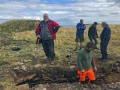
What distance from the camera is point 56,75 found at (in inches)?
639

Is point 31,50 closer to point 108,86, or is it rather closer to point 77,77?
point 77,77

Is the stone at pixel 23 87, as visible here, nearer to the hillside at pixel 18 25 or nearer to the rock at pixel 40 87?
the rock at pixel 40 87

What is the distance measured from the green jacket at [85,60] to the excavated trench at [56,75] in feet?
7.10

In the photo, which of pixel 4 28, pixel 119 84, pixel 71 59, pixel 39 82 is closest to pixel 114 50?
pixel 71 59

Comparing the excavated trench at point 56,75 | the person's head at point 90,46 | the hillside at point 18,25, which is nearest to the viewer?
the person's head at point 90,46

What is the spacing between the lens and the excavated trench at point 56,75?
15828mm

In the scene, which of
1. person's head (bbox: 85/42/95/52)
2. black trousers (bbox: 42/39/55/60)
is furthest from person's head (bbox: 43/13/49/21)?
person's head (bbox: 85/42/95/52)

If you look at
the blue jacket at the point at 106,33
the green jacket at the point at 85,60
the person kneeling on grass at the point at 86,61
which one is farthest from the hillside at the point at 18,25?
the green jacket at the point at 85,60

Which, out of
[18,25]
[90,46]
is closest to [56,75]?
[90,46]

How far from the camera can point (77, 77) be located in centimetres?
1625

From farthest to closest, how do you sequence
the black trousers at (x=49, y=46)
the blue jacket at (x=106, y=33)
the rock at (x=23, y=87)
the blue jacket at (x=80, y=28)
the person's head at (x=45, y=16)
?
the blue jacket at (x=80, y=28), the blue jacket at (x=106, y=33), the black trousers at (x=49, y=46), the person's head at (x=45, y=16), the rock at (x=23, y=87)

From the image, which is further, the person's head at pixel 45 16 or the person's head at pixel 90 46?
the person's head at pixel 45 16

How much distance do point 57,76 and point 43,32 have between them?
235 centimetres

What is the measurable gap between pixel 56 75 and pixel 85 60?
2713mm
